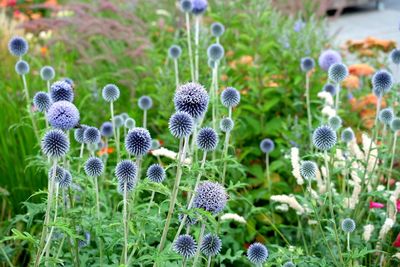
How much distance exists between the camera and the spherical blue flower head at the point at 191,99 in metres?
1.94

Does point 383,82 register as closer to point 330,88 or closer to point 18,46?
point 330,88

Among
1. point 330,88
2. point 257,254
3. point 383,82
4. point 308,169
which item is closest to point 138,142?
point 257,254

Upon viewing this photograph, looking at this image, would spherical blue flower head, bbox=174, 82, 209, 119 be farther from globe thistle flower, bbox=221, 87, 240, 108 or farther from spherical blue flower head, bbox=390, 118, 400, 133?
spherical blue flower head, bbox=390, 118, 400, 133

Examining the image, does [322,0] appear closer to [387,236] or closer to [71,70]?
[71,70]

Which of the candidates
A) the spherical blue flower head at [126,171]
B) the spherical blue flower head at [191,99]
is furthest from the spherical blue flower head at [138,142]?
the spherical blue flower head at [191,99]

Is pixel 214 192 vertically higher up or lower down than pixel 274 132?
higher up

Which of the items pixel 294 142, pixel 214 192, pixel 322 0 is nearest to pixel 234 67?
pixel 294 142

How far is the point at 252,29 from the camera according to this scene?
15.1ft

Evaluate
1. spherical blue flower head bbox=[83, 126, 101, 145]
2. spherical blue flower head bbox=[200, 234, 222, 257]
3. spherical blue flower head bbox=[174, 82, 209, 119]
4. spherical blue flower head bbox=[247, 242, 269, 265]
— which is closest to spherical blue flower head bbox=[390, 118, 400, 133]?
spherical blue flower head bbox=[247, 242, 269, 265]

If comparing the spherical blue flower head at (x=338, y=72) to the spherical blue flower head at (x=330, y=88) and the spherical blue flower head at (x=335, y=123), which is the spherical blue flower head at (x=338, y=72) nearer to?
the spherical blue flower head at (x=335, y=123)

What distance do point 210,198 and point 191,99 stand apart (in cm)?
31

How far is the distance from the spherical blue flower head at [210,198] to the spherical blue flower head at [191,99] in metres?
0.23

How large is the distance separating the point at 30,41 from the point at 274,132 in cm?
291

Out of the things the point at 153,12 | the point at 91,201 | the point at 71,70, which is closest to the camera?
the point at 91,201
